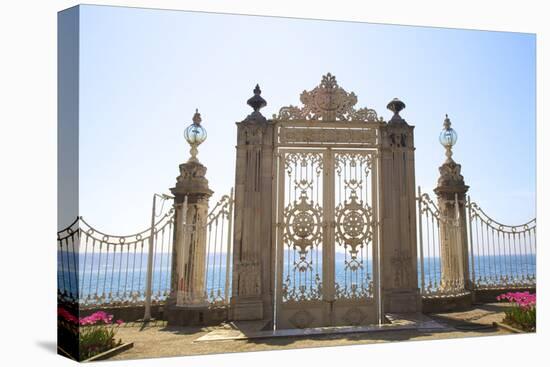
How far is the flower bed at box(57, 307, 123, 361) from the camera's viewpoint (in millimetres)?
5148

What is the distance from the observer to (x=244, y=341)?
234 inches

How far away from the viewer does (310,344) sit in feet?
19.8

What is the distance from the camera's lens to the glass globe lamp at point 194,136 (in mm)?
6973

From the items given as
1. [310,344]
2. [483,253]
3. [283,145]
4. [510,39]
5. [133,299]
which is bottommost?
[310,344]

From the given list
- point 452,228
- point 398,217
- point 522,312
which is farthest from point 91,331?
point 522,312

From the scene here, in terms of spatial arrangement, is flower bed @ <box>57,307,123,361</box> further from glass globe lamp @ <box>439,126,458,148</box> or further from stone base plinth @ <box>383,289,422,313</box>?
glass globe lamp @ <box>439,126,458,148</box>

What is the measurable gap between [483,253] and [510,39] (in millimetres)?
3058

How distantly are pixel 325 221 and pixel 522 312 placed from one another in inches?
110

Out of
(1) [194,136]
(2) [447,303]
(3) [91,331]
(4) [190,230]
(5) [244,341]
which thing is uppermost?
(1) [194,136]

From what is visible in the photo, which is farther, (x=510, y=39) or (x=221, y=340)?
(x=510, y=39)

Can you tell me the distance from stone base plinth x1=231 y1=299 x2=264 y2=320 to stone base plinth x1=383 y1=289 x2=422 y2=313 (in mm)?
1661

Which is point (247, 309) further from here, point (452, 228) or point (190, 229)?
point (452, 228)

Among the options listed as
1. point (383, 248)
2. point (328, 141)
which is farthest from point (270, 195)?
point (383, 248)

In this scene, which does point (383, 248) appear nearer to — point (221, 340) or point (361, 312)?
point (361, 312)
